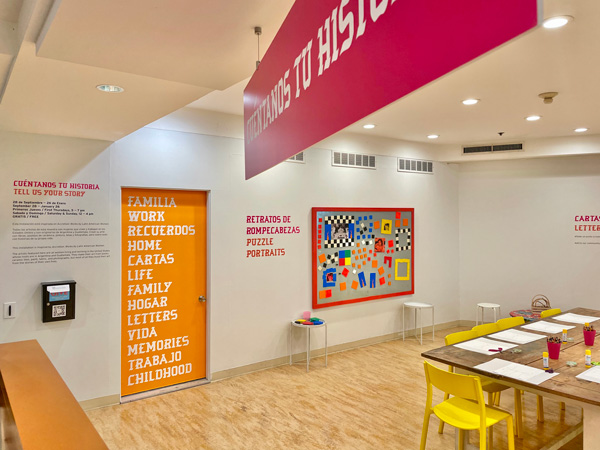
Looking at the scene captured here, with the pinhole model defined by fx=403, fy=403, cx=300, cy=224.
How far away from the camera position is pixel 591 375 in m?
2.52

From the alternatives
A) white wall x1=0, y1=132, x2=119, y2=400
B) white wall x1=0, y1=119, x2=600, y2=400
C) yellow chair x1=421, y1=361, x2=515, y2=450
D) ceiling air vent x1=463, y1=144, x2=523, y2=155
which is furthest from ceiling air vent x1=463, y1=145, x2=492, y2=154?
white wall x1=0, y1=132, x2=119, y2=400

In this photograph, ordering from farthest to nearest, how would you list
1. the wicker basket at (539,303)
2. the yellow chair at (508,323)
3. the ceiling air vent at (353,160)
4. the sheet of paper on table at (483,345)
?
the wicker basket at (539,303), the ceiling air vent at (353,160), the yellow chair at (508,323), the sheet of paper on table at (483,345)

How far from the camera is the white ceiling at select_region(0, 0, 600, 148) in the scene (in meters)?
1.58

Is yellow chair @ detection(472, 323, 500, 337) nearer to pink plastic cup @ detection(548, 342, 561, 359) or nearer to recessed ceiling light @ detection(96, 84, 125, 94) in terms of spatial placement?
pink plastic cup @ detection(548, 342, 561, 359)

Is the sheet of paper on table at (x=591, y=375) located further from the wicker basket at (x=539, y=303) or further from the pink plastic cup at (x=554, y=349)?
the wicker basket at (x=539, y=303)

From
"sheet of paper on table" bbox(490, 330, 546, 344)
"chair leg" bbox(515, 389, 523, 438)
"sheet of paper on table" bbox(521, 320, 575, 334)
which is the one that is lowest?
"chair leg" bbox(515, 389, 523, 438)

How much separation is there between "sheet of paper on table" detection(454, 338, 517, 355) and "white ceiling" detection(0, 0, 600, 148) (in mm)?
2074

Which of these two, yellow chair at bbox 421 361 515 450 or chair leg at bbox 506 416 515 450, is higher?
yellow chair at bbox 421 361 515 450

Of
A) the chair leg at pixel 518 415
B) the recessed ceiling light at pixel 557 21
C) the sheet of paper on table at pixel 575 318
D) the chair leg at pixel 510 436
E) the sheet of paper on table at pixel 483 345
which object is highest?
the recessed ceiling light at pixel 557 21

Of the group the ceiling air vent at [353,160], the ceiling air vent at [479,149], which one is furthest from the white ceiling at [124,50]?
the ceiling air vent at [479,149]

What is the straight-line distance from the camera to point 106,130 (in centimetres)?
337

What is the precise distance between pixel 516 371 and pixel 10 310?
3.90 m

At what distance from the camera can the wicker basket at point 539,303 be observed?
18.9 feet

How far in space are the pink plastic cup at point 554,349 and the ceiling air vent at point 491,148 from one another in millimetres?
3924
